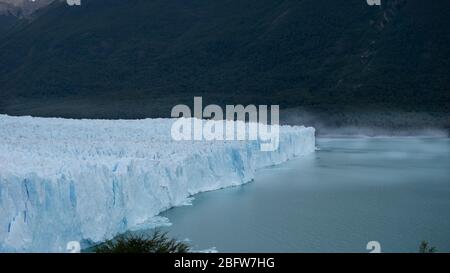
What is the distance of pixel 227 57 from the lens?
41.5 meters

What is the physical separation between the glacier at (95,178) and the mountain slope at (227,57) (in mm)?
21111

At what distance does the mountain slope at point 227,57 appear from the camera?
3441 cm

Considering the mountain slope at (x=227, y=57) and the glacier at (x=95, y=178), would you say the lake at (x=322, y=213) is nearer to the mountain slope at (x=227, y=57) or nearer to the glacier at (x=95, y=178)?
the glacier at (x=95, y=178)

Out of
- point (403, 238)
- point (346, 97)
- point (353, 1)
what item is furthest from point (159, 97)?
point (403, 238)

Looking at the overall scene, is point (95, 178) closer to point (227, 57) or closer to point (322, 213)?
point (322, 213)

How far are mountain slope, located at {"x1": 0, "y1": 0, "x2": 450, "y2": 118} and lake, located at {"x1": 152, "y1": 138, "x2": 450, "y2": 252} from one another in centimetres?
1983

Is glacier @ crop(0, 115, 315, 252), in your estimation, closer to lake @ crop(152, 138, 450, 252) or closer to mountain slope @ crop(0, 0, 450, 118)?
lake @ crop(152, 138, 450, 252)

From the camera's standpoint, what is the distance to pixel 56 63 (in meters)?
44.1

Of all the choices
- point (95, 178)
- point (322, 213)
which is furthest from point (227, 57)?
point (95, 178)

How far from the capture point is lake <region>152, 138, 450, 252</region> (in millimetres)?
7309

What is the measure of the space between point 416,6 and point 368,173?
28.8 metres

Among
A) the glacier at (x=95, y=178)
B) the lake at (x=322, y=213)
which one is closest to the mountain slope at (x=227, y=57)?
the lake at (x=322, y=213)

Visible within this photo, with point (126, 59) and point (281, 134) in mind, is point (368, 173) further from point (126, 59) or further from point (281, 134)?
point (126, 59)

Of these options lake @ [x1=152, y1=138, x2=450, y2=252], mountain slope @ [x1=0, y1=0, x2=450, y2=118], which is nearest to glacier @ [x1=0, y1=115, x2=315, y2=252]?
lake @ [x1=152, y1=138, x2=450, y2=252]
